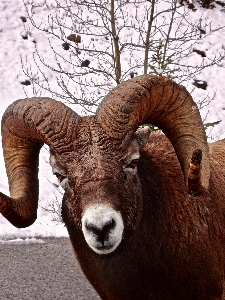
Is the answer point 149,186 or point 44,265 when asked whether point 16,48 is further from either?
point 149,186

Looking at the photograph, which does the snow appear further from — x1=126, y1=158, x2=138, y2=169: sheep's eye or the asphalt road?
x1=126, y1=158, x2=138, y2=169: sheep's eye

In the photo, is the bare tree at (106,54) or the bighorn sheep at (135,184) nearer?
the bighorn sheep at (135,184)

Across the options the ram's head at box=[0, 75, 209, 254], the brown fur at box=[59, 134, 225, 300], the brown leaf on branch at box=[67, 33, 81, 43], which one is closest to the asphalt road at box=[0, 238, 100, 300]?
the brown fur at box=[59, 134, 225, 300]

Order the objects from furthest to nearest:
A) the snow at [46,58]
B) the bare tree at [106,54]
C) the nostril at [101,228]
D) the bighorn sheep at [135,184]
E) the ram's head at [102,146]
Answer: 1. the snow at [46,58]
2. the bare tree at [106,54]
3. the bighorn sheep at [135,184]
4. the ram's head at [102,146]
5. the nostril at [101,228]

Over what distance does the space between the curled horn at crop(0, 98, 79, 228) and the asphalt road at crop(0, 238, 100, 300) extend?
12.5 feet

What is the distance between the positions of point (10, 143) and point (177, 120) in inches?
58.2

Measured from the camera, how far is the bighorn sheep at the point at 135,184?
4301 millimetres

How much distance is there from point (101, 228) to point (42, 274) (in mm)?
6116

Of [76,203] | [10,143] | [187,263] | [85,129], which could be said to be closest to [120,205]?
[76,203]

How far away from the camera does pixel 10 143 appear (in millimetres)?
5168

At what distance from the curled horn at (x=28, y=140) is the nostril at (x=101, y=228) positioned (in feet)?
2.44

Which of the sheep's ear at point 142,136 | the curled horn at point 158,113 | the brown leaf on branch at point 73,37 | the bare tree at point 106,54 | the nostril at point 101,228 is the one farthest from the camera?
the brown leaf on branch at point 73,37

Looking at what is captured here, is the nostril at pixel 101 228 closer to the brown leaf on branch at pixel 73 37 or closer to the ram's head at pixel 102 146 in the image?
the ram's head at pixel 102 146

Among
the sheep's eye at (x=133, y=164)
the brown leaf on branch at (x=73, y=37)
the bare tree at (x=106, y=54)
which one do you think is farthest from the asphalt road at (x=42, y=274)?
the brown leaf on branch at (x=73, y=37)
